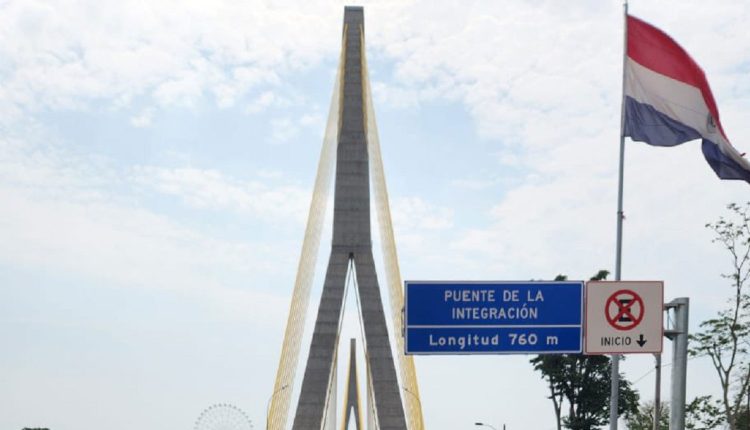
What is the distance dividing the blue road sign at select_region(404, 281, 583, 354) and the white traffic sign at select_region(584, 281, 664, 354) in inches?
36.0

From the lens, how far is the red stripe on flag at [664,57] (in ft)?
68.8

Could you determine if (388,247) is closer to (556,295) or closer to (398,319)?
(398,319)

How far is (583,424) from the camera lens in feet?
223

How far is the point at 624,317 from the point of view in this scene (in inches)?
810

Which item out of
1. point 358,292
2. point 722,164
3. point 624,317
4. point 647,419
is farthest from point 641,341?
point 647,419

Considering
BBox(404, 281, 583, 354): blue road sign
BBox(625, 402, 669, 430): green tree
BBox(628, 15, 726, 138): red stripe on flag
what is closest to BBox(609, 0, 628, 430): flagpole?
BBox(628, 15, 726, 138): red stripe on flag

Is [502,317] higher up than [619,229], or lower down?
lower down

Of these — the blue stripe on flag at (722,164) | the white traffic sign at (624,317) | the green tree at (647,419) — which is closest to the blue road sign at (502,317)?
the white traffic sign at (624,317)

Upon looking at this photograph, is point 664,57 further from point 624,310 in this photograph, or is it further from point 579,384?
point 579,384

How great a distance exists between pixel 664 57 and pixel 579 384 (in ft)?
159

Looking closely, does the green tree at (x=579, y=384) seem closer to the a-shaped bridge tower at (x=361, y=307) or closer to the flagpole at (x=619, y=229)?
the a-shaped bridge tower at (x=361, y=307)

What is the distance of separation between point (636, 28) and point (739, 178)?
347cm

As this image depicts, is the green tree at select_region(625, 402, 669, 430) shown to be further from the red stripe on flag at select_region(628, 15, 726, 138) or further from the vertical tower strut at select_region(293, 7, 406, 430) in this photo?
the red stripe on flag at select_region(628, 15, 726, 138)

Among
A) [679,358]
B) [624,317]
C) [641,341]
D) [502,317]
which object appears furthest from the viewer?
[502,317]
